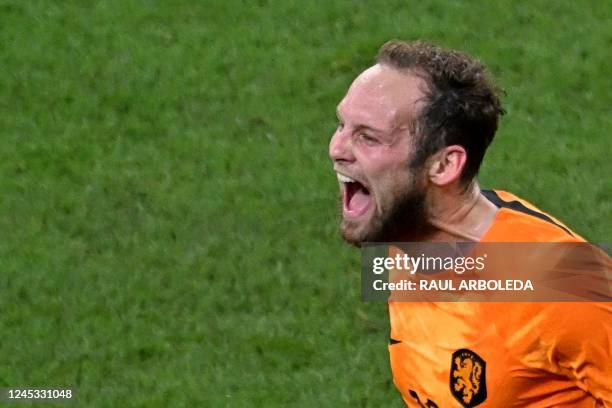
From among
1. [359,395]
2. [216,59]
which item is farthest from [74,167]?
[359,395]

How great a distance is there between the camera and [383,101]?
4.76 m

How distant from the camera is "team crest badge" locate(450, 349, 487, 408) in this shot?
4.71 meters

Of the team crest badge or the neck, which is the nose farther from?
the team crest badge

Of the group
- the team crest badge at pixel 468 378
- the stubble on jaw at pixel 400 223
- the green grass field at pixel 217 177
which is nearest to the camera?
the team crest badge at pixel 468 378

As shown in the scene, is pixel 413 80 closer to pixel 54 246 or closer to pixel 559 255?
pixel 559 255

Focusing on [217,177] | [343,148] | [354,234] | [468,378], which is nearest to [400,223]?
[354,234]

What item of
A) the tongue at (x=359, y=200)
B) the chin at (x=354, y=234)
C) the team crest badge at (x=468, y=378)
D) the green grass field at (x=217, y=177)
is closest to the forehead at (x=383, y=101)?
the tongue at (x=359, y=200)

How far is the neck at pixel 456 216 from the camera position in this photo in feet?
15.9

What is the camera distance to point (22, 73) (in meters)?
10.5

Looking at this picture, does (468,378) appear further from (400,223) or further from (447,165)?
(447,165)

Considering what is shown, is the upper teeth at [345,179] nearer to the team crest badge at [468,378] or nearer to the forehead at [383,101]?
the forehead at [383,101]

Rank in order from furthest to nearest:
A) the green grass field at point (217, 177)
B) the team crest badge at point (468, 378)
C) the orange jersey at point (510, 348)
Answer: the green grass field at point (217, 177) → the team crest badge at point (468, 378) → the orange jersey at point (510, 348)

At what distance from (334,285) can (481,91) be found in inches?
153

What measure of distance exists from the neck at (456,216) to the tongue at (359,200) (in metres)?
0.21
